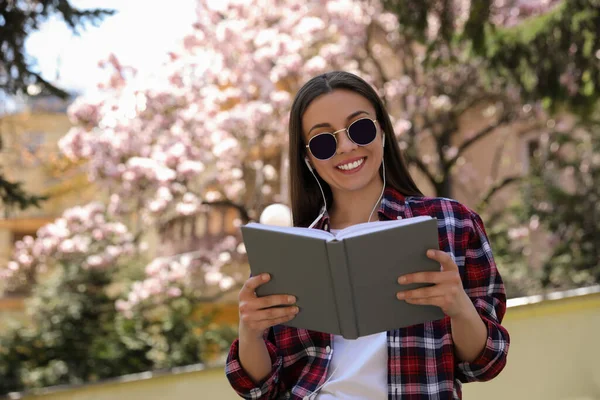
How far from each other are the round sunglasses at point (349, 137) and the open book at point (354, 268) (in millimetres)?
344

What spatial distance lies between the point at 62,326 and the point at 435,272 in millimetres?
7489

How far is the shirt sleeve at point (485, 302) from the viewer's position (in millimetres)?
1603

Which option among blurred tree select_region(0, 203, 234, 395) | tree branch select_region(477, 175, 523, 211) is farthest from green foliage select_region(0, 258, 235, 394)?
tree branch select_region(477, 175, 523, 211)

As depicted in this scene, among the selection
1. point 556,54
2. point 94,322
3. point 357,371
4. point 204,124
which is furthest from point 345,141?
point 94,322

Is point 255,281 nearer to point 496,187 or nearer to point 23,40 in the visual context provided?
point 23,40

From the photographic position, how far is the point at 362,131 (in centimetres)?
177

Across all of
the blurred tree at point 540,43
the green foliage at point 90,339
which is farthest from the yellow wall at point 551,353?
the green foliage at point 90,339

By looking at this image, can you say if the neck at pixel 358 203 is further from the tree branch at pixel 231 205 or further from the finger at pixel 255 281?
the tree branch at pixel 231 205

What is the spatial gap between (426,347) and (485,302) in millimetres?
174

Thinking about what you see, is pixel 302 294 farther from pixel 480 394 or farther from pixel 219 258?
pixel 219 258

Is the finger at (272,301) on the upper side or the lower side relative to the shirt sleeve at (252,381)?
upper

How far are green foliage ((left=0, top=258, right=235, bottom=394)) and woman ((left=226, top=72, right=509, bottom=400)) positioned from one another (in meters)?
6.18

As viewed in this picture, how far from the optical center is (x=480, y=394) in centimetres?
345

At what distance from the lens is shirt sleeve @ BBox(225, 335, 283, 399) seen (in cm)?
177
